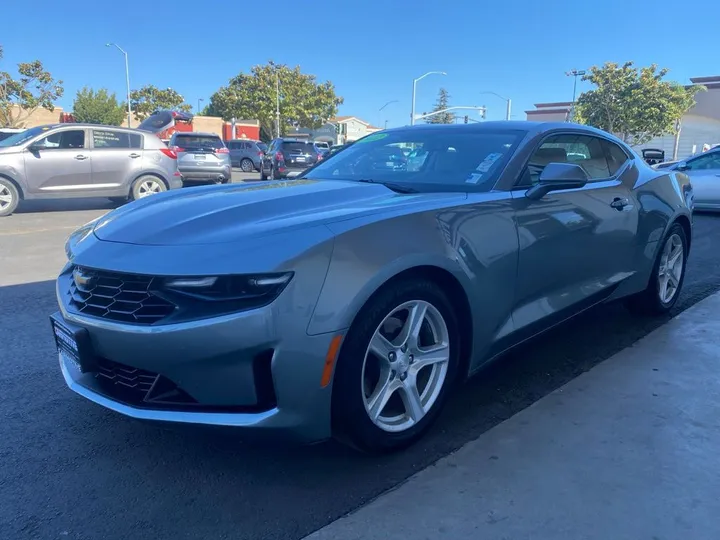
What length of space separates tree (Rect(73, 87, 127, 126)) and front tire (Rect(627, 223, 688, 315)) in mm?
56843

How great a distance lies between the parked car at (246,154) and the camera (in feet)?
93.5

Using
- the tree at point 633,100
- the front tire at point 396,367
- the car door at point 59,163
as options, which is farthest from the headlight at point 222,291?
the tree at point 633,100

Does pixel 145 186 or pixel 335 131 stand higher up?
pixel 335 131

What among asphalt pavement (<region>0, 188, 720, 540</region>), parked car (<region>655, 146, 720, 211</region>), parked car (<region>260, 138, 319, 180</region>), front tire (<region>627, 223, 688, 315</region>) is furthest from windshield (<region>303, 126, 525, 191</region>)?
parked car (<region>260, 138, 319, 180</region>)

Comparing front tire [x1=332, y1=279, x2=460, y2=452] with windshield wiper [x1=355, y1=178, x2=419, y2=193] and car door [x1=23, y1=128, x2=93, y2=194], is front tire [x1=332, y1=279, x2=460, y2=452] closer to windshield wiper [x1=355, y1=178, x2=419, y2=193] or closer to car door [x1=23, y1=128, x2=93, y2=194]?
windshield wiper [x1=355, y1=178, x2=419, y2=193]

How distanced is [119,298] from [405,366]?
1.23 m

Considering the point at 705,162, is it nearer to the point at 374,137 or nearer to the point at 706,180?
the point at 706,180

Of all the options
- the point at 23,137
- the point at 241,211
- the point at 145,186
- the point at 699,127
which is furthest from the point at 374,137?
the point at 699,127

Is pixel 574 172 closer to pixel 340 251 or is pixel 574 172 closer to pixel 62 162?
pixel 340 251

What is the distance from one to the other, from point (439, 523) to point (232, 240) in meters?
1.33

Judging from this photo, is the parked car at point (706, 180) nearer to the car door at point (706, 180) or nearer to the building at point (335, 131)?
the car door at point (706, 180)

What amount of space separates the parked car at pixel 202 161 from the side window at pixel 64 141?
4105 mm

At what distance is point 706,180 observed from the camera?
1208cm

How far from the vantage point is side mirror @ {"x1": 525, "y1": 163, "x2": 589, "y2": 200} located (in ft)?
10.0
